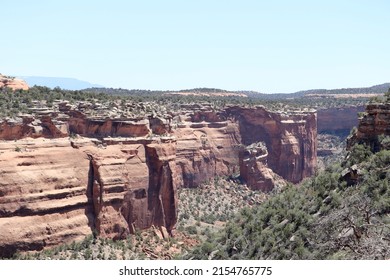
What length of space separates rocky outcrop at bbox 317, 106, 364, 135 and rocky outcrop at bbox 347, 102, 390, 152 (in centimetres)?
8497

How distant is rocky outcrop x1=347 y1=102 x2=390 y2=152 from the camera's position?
29.6 metres

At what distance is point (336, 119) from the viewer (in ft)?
378

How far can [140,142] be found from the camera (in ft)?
165

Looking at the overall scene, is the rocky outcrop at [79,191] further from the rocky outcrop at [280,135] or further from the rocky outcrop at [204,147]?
the rocky outcrop at [280,135]

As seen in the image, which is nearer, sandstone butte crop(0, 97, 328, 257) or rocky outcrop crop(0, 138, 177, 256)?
rocky outcrop crop(0, 138, 177, 256)

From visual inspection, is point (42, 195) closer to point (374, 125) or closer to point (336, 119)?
point (374, 125)

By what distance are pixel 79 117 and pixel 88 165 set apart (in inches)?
169

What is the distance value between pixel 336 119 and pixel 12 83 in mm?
75950

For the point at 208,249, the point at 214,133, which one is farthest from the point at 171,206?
the point at 214,133

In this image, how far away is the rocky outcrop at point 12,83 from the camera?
53.0 m

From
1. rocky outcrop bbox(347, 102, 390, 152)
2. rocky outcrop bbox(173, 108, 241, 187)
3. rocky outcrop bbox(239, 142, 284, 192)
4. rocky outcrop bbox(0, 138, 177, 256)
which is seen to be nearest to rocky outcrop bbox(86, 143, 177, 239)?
rocky outcrop bbox(0, 138, 177, 256)

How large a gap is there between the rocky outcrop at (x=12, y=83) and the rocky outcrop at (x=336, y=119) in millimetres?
71578

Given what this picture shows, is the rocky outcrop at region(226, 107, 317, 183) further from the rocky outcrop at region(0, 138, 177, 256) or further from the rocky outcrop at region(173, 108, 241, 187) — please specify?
the rocky outcrop at region(0, 138, 177, 256)

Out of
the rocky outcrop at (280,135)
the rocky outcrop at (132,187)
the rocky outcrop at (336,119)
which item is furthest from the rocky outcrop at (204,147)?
the rocky outcrop at (336,119)
